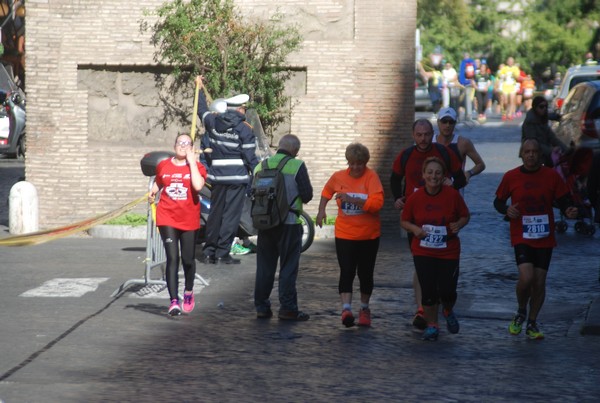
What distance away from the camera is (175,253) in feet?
35.0

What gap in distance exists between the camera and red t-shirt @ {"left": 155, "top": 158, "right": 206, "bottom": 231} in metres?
10.7

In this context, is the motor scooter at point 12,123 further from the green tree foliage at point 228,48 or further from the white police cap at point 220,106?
the white police cap at point 220,106

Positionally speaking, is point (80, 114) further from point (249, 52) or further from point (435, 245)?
point (435, 245)

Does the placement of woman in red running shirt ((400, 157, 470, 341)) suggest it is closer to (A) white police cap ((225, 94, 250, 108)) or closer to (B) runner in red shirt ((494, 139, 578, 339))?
Result: (B) runner in red shirt ((494, 139, 578, 339))

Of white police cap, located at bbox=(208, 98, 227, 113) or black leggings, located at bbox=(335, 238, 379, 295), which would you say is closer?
black leggings, located at bbox=(335, 238, 379, 295)

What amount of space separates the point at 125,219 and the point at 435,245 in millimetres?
8079

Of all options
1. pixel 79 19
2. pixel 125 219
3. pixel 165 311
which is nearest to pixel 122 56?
pixel 79 19

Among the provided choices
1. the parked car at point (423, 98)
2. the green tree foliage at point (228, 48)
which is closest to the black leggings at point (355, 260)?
the green tree foliage at point (228, 48)

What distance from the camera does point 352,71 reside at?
17188mm

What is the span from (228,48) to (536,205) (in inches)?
329

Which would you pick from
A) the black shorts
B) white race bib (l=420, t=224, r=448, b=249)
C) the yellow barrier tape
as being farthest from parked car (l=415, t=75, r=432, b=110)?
white race bib (l=420, t=224, r=448, b=249)

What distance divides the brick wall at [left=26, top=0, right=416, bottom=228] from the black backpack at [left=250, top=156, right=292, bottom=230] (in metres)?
6.76

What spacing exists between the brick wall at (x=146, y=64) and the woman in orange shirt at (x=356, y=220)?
6.87 metres

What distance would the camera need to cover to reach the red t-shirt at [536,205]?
32.0 ft
